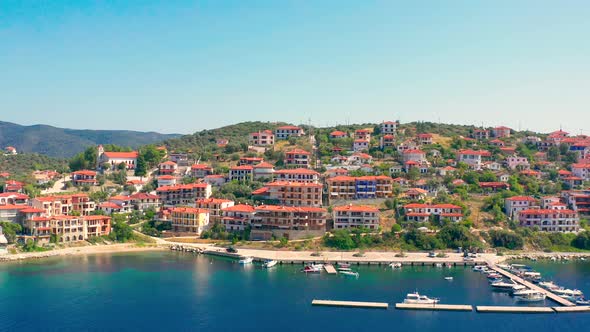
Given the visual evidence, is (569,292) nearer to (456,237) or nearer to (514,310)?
(514,310)

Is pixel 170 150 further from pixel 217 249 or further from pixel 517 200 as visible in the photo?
pixel 517 200

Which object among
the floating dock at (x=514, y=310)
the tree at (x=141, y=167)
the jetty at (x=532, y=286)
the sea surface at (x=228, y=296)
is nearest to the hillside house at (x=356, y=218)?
the sea surface at (x=228, y=296)

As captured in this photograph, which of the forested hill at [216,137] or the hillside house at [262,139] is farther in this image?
the forested hill at [216,137]

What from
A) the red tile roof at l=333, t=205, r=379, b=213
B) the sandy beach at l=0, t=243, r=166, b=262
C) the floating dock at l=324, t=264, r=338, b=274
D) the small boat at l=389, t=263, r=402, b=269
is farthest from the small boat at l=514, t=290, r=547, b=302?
the sandy beach at l=0, t=243, r=166, b=262

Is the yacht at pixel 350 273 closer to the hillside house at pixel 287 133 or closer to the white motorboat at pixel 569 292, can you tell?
the white motorboat at pixel 569 292

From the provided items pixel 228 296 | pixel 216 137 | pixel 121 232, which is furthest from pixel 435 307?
pixel 216 137

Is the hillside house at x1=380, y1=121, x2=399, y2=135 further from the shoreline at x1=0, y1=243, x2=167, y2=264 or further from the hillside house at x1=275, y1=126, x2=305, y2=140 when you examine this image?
the shoreline at x1=0, y1=243, x2=167, y2=264

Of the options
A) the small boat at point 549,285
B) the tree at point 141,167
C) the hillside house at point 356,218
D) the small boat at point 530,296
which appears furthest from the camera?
the tree at point 141,167
